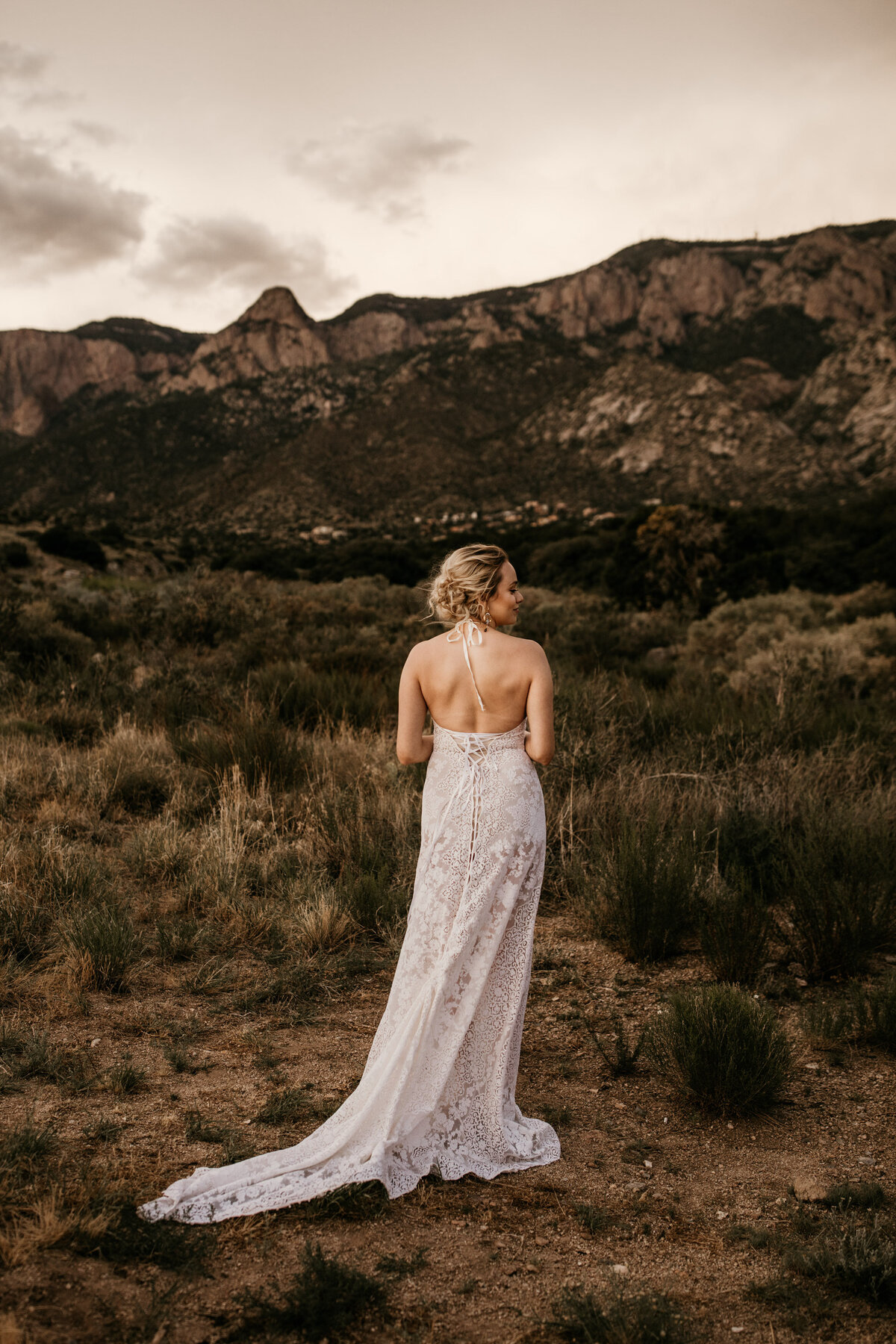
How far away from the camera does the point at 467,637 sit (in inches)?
129

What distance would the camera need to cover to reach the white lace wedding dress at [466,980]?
10.4 ft

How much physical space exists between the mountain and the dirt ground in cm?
4892

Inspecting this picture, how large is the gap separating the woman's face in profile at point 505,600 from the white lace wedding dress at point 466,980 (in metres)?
0.12

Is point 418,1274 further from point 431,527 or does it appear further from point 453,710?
point 431,527

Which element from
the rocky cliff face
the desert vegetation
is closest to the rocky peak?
the rocky cliff face

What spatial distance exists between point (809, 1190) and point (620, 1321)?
1124 millimetres

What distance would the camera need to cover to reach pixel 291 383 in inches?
3728

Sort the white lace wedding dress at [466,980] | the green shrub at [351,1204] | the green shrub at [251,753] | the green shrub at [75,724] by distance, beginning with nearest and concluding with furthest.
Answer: the green shrub at [351,1204]
the white lace wedding dress at [466,980]
the green shrub at [251,753]
the green shrub at [75,724]

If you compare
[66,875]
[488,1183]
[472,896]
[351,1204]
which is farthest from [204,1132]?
[66,875]

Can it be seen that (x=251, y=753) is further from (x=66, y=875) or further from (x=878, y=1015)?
(x=878, y=1015)

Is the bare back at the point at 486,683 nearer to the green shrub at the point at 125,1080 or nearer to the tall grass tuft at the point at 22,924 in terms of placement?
the green shrub at the point at 125,1080

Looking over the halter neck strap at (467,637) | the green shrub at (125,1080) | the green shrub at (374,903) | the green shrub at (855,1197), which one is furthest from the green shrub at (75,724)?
the green shrub at (855,1197)

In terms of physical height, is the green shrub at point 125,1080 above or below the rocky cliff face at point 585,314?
below

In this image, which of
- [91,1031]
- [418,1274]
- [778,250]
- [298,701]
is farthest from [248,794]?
[778,250]
